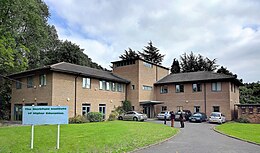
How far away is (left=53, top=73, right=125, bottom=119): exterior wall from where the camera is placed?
27.3 metres

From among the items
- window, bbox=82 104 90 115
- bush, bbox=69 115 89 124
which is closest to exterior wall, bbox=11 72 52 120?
bush, bbox=69 115 89 124

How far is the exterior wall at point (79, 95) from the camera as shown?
1075 inches

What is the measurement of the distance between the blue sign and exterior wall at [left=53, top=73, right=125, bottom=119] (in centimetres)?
1554

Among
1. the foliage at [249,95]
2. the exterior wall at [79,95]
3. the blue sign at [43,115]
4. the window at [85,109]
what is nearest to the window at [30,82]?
the exterior wall at [79,95]

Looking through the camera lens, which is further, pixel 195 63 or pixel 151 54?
pixel 151 54

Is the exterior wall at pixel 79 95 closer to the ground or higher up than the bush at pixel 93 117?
higher up

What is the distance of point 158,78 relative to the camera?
43781 mm

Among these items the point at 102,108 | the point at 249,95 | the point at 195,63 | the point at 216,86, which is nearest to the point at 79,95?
the point at 102,108

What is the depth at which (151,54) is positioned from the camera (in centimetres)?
7356

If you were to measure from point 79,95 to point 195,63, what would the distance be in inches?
1643

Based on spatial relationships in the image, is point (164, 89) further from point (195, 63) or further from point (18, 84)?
point (195, 63)

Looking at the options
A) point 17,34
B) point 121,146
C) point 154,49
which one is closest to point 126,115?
point 17,34

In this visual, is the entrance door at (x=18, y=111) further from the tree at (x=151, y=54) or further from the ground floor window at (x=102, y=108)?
the tree at (x=151, y=54)

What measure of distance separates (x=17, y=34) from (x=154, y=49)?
162 ft
